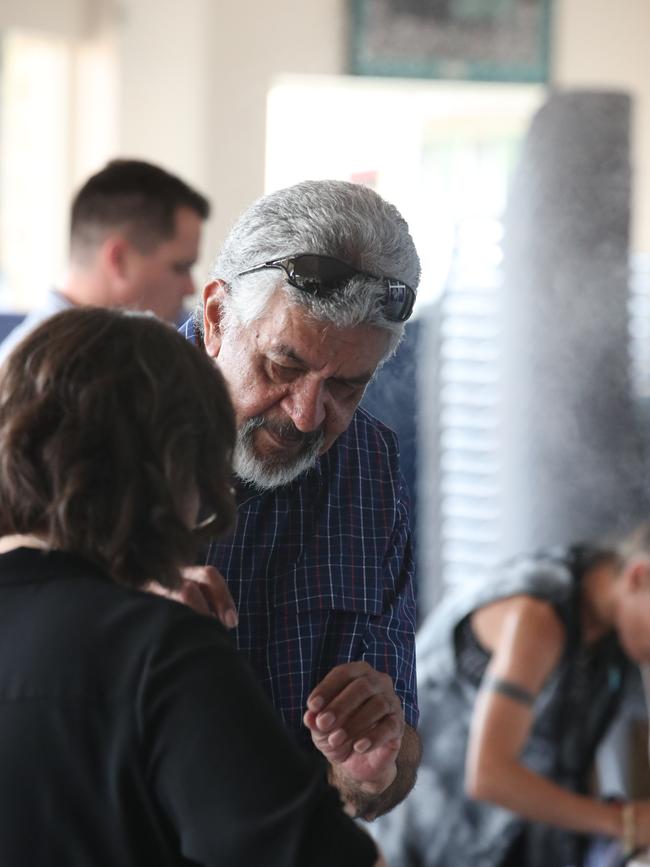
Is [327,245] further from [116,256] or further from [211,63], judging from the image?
[211,63]

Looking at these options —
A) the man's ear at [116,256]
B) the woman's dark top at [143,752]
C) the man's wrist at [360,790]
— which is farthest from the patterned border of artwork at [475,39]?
the woman's dark top at [143,752]

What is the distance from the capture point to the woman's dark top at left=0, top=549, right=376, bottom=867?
0.76 metres

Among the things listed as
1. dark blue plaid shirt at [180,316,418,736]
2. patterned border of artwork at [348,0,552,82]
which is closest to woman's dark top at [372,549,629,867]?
dark blue plaid shirt at [180,316,418,736]

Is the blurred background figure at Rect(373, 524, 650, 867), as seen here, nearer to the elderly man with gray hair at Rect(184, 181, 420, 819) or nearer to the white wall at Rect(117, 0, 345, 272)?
the elderly man with gray hair at Rect(184, 181, 420, 819)

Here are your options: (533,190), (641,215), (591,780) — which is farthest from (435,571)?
(641,215)

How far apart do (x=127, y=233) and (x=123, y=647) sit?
6.38 feet

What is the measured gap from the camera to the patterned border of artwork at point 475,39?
5.23m

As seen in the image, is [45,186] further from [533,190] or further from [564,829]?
[564,829]

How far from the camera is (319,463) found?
41.5 inches

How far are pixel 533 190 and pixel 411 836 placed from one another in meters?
1.58

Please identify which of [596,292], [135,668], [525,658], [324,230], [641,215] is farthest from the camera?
[641,215]

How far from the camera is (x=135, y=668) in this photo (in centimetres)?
77

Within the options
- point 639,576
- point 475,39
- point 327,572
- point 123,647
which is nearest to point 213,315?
point 327,572

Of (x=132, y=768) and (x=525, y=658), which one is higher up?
(x=132, y=768)
